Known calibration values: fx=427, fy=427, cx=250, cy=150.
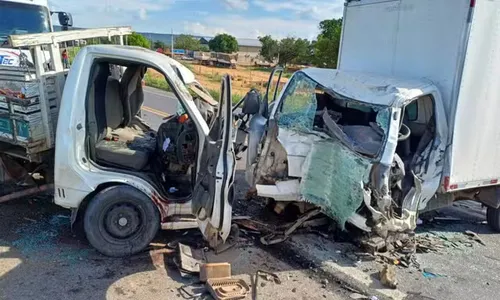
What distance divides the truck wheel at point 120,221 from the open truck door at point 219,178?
64 cm

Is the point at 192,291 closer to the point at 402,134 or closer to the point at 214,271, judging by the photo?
the point at 214,271

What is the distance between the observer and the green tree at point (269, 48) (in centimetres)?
6494

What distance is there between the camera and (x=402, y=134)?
482 centimetres

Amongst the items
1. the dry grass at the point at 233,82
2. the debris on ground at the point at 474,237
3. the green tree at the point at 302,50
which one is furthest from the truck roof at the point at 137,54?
the green tree at the point at 302,50

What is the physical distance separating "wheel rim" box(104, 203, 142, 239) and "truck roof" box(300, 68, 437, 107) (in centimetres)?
264

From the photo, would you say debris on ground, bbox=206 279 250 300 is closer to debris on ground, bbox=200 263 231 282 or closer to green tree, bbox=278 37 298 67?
debris on ground, bbox=200 263 231 282

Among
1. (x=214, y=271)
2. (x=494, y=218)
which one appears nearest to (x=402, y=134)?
(x=494, y=218)

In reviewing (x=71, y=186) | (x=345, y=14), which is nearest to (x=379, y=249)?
(x=71, y=186)

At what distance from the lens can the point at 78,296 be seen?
3672mm

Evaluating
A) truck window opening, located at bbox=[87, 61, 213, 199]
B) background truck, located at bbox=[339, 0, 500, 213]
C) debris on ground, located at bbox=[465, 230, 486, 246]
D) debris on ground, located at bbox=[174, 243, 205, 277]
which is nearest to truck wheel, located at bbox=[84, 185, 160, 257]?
truck window opening, located at bbox=[87, 61, 213, 199]

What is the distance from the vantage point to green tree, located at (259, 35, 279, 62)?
64938 millimetres

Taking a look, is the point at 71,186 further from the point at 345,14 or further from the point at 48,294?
the point at 345,14

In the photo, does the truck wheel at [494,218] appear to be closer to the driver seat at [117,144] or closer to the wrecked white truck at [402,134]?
the wrecked white truck at [402,134]

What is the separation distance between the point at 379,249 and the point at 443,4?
9.58 ft
